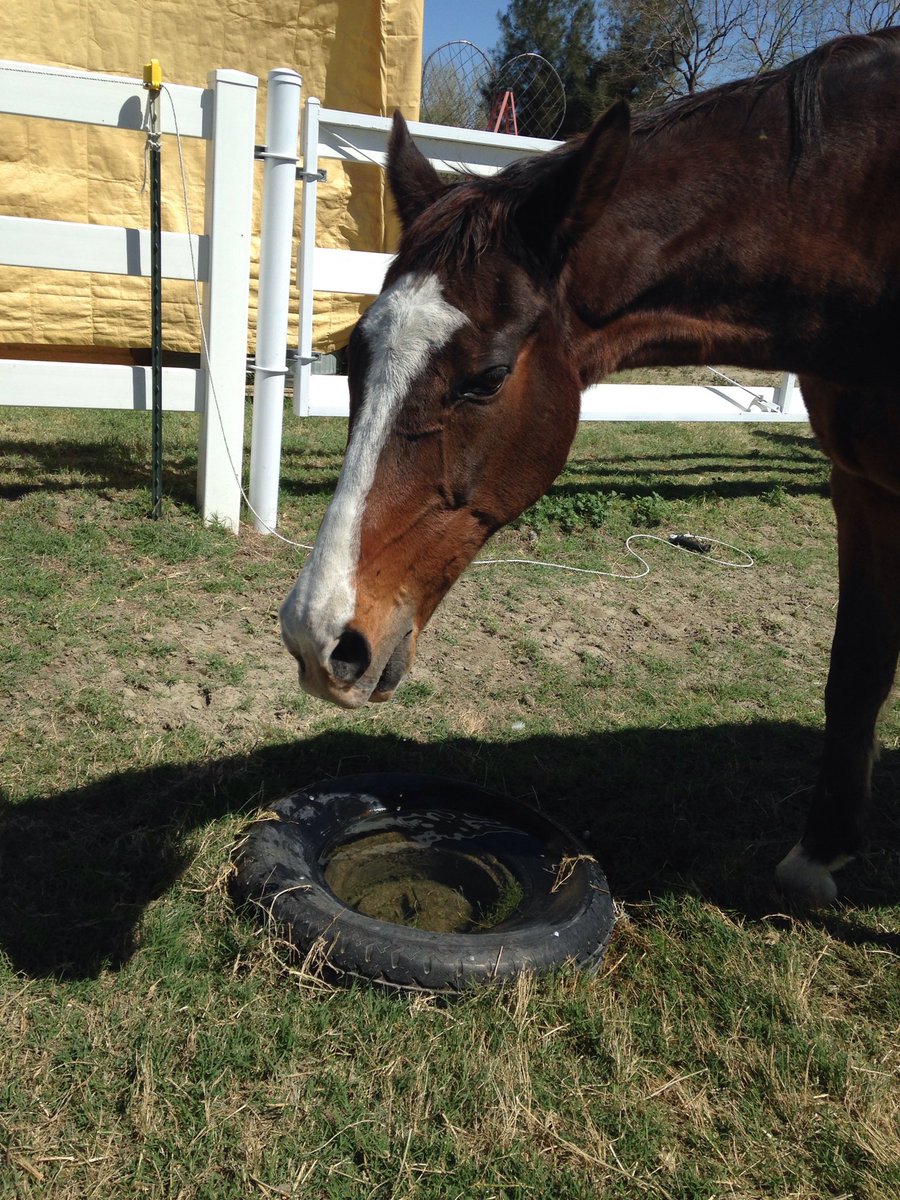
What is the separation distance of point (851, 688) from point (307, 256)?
4160 millimetres

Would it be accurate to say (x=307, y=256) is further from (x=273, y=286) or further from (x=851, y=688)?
(x=851, y=688)

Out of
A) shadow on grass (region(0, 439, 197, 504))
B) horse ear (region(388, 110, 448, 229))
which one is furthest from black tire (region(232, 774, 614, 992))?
shadow on grass (region(0, 439, 197, 504))

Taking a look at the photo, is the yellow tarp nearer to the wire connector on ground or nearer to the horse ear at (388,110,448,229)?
the wire connector on ground

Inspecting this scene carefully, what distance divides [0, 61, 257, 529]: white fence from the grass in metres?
0.51

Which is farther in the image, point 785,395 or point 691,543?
point 785,395

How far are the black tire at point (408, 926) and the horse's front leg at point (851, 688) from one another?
76 cm

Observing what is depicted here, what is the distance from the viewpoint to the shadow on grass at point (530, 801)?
258 cm

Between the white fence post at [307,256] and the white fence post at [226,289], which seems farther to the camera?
the white fence post at [307,256]

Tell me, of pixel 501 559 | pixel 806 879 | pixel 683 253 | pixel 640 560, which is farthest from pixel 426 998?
pixel 640 560

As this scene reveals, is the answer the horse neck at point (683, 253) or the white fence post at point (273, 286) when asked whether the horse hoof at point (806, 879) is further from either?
the white fence post at point (273, 286)

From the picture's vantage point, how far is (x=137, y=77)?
773 cm

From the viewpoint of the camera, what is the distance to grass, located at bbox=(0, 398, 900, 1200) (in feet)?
6.55

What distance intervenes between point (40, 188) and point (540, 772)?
6519 millimetres

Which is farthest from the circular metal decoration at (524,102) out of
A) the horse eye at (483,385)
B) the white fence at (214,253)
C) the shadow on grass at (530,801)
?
the horse eye at (483,385)
